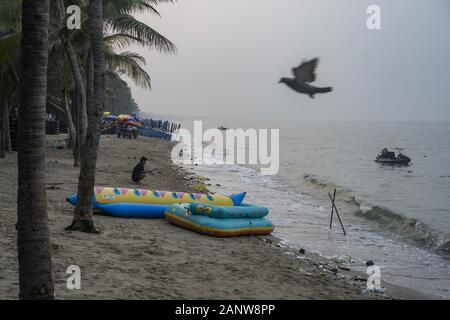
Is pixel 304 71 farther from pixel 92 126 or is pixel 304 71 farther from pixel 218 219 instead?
pixel 218 219

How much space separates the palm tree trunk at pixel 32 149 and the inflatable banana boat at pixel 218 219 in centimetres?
681

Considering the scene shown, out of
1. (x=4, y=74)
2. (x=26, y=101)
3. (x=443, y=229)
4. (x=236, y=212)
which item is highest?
(x=4, y=74)

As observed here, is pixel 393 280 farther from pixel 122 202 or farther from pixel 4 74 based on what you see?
pixel 4 74

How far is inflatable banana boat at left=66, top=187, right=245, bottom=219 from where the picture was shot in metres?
11.7

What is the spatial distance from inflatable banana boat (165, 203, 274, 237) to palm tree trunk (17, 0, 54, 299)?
681cm

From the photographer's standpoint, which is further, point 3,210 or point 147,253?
point 3,210

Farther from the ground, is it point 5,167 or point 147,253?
point 5,167

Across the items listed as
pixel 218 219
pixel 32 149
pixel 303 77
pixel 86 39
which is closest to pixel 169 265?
pixel 218 219

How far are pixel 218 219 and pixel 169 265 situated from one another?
3.44 metres

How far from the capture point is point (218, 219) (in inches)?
443

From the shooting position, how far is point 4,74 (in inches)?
755

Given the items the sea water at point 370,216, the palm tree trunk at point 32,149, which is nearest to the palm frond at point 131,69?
the sea water at point 370,216

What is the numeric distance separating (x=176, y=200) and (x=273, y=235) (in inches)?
106
